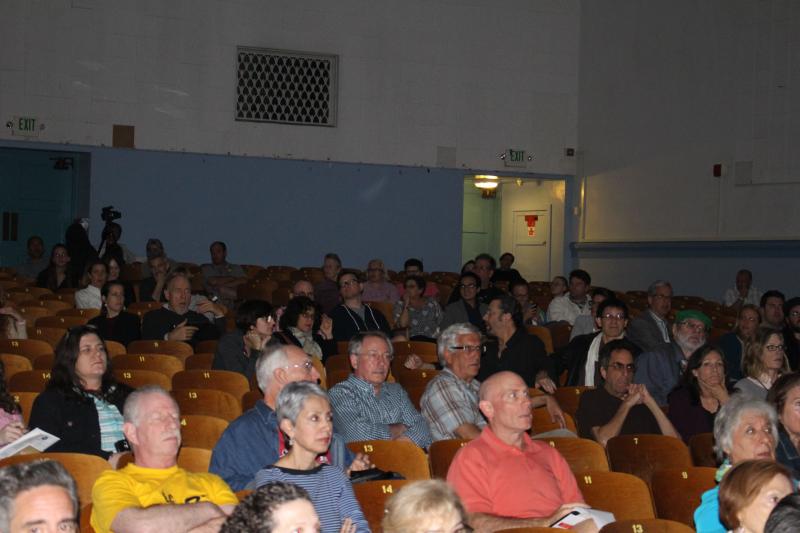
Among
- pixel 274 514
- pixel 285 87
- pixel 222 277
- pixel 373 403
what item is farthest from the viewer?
pixel 285 87

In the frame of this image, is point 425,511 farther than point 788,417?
No

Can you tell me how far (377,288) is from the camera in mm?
11508

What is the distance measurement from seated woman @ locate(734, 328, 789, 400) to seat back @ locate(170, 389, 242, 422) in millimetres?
2865

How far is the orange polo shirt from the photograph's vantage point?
424 cm

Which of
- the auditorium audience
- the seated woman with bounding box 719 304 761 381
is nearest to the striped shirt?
the auditorium audience

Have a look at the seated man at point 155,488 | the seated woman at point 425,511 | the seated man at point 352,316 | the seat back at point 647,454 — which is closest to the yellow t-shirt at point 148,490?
the seated man at point 155,488

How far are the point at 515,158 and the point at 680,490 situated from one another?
12751 millimetres

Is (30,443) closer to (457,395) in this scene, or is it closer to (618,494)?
(457,395)

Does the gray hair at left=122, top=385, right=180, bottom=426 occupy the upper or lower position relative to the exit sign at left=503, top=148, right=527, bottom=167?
lower

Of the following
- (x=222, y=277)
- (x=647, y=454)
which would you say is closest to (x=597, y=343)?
(x=647, y=454)

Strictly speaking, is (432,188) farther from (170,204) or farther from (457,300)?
(457,300)

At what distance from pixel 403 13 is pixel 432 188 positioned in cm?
272

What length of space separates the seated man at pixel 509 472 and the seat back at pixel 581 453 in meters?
0.49

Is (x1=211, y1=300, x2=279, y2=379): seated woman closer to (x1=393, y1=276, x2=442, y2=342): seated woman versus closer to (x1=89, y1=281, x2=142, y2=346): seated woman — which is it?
(x1=89, y1=281, x2=142, y2=346): seated woman
